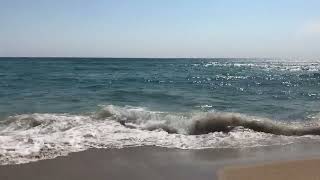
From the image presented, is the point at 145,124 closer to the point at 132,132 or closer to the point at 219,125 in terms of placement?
the point at 132,132

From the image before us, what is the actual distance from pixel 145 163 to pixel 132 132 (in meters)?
3.38

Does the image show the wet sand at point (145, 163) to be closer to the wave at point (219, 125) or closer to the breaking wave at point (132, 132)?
the breaking wave at point (132, 132)

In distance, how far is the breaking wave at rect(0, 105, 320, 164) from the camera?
999cm

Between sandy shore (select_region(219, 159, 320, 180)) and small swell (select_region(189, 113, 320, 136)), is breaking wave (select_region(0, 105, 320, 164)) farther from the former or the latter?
sandy shore (select_region(219, 159, 320, 180))

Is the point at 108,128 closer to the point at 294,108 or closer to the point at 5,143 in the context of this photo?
the point at 5,143

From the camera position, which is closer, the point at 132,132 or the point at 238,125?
the point at 132,132

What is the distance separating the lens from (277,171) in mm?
7973

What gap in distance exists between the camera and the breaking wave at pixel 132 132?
9992 mm

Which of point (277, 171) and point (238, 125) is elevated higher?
point (277, 171)

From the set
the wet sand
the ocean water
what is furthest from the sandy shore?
the ocean water

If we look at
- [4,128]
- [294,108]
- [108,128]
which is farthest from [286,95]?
[4,128]

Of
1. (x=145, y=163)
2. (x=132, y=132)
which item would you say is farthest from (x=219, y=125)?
(x=145, y=163)

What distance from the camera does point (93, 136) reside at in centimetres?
1120

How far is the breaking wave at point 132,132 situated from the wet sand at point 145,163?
19.2 inches
